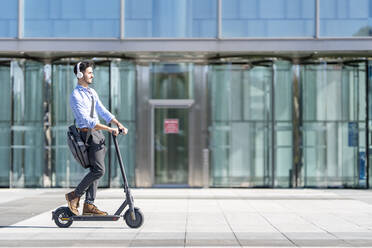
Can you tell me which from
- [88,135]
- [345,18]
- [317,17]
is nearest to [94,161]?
[88,135]

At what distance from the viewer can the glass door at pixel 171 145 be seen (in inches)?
643

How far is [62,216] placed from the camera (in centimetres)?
830

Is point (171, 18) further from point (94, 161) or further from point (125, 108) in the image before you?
point (94, 161)

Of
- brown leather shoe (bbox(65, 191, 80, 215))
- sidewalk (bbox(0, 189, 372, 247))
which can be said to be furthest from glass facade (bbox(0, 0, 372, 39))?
brown leather shoe (bbox(65, 191, 80, 215))

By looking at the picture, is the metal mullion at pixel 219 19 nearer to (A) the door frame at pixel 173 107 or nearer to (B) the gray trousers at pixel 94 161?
(A) the door frame at pixel 173 107

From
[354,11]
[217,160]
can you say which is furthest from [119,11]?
[354,11]

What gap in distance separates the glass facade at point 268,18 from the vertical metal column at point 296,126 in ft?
2.84

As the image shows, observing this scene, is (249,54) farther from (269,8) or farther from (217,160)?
(217,160)

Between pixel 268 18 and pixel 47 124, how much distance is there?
5.92m

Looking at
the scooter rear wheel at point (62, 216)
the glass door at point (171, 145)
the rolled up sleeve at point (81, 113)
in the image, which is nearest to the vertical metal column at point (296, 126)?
the glass door at point (171, 145)

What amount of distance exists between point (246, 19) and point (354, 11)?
257 centimetres

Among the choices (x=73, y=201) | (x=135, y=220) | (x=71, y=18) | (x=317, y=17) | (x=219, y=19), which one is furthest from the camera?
(x=71, y=18)

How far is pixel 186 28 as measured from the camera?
16031 millimetres

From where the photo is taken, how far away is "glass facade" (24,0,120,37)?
52.5 ft
